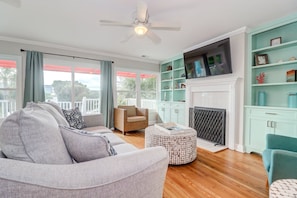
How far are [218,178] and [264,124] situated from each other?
1402 mm

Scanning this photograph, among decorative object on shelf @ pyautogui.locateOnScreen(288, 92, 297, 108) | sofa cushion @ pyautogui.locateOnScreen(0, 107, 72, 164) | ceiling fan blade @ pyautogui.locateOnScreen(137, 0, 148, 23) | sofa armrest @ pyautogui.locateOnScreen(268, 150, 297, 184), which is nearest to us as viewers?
sofa cushion @ pyautogui.locateOnScreen(0, 107, 72, 164)

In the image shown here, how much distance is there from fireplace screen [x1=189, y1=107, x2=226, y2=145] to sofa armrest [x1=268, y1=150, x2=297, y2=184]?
73.1 inches

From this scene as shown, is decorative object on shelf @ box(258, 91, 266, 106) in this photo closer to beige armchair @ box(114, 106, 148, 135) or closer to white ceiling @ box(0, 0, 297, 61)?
white ceiling @ box(0, 0, 297, 61)

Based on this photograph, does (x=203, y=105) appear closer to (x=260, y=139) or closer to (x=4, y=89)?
(x=260, y=139)

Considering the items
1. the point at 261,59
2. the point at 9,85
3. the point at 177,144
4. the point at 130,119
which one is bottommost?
the point at 177,144

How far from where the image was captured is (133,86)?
5.30 m

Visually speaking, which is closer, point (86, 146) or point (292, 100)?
point (86, 146)

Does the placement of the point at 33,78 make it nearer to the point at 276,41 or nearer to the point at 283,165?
the point at 283,165

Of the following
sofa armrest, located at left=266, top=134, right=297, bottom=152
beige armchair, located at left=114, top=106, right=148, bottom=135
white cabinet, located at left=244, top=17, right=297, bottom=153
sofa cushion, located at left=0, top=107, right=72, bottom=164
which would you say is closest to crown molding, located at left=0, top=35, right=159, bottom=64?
beige armchair, located at left=114, top=106, right=148, bottom=135

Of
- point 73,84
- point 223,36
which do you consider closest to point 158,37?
point 223,36

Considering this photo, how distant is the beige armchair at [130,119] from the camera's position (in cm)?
416

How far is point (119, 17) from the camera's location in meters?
2.55

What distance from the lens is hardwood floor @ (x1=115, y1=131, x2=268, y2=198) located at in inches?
66.6

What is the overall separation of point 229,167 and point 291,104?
4.80 ft
